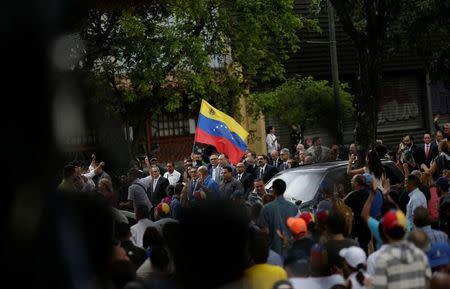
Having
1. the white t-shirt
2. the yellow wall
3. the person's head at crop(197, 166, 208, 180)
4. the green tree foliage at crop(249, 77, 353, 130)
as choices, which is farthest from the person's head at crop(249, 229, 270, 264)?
the yellow wall

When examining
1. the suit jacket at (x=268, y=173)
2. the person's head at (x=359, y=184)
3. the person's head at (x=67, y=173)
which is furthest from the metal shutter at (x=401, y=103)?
the person's head at (x=67, y=173)

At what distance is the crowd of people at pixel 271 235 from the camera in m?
2.30

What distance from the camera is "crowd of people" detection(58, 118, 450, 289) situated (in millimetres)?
2305

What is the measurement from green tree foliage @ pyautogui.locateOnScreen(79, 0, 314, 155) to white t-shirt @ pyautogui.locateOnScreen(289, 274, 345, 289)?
12.1m

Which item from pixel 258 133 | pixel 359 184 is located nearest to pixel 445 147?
pixel 359 184

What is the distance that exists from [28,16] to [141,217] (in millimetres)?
7557

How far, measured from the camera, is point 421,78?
33625 mm

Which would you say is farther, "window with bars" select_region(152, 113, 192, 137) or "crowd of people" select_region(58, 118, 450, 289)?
"window with bars" select_region(152, 113, 192, 137)

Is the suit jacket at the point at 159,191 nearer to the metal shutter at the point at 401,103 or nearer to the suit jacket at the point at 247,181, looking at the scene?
the suit jacket at the point at 247,181

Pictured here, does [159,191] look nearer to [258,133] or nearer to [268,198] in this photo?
[268,198]

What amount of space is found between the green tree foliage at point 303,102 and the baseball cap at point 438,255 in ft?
56.2

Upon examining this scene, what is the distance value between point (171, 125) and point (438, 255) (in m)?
21.3

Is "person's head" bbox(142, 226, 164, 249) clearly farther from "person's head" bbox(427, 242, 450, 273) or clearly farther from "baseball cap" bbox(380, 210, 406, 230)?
"person's head" bbox(427, 242, 450, 273)

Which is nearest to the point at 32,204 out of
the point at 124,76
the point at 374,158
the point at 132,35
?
the point at 374,158
